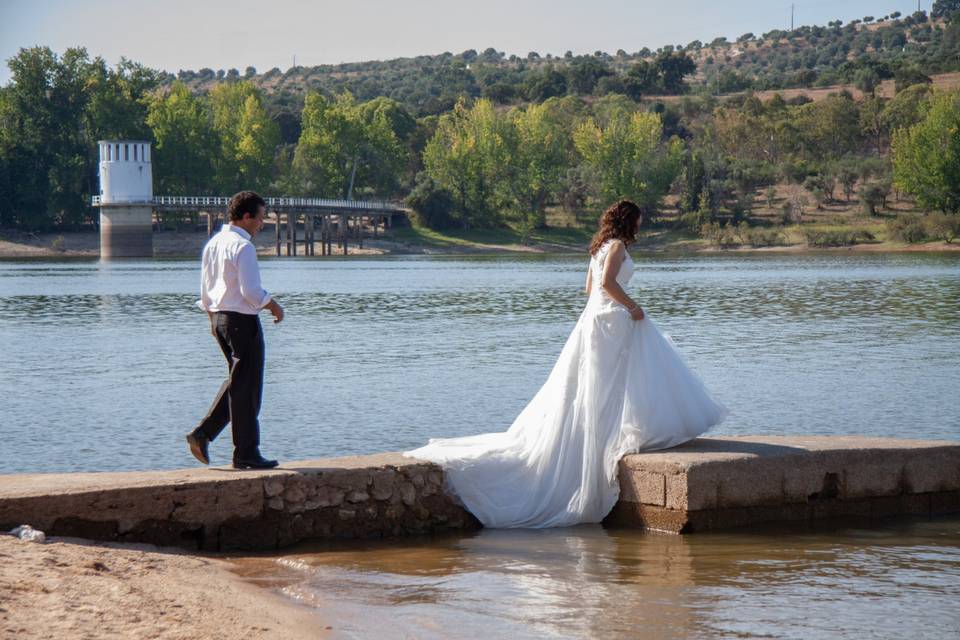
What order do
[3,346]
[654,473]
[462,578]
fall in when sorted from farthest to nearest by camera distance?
[3,346]
[654,473]
[462,578]

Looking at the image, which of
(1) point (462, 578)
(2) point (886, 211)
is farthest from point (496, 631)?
(2) point (886, 211)

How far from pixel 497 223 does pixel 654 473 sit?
101438 millimetres

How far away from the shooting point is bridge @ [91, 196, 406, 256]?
100000 mm

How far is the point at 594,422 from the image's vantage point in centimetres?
1004

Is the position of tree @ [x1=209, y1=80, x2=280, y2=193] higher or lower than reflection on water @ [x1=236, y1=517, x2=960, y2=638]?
higher

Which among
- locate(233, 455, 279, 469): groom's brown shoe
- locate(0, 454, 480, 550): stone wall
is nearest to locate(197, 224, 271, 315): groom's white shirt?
locate(233, 455, 279, 469): groom's brown shoe

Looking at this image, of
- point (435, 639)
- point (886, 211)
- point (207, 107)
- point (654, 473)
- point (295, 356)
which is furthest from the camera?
point (207, 107)

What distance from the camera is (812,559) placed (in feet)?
30.6

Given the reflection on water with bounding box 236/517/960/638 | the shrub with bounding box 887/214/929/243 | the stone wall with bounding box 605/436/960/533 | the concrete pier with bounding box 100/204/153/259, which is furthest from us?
the concrete pier with bounding box 100/204/153/259

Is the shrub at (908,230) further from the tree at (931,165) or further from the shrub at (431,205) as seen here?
the shrub at (431,205)

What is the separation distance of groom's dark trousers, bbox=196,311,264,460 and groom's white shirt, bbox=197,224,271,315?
82 mm

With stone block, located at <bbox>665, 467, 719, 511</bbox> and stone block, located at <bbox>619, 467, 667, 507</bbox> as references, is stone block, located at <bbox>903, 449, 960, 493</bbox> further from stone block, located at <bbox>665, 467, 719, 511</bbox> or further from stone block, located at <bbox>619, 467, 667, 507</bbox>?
stone block, located at <bbox>619, 467, 667, 507</bbox>

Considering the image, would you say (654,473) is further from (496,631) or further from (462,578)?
(496,631)

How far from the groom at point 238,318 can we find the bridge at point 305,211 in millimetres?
89434
